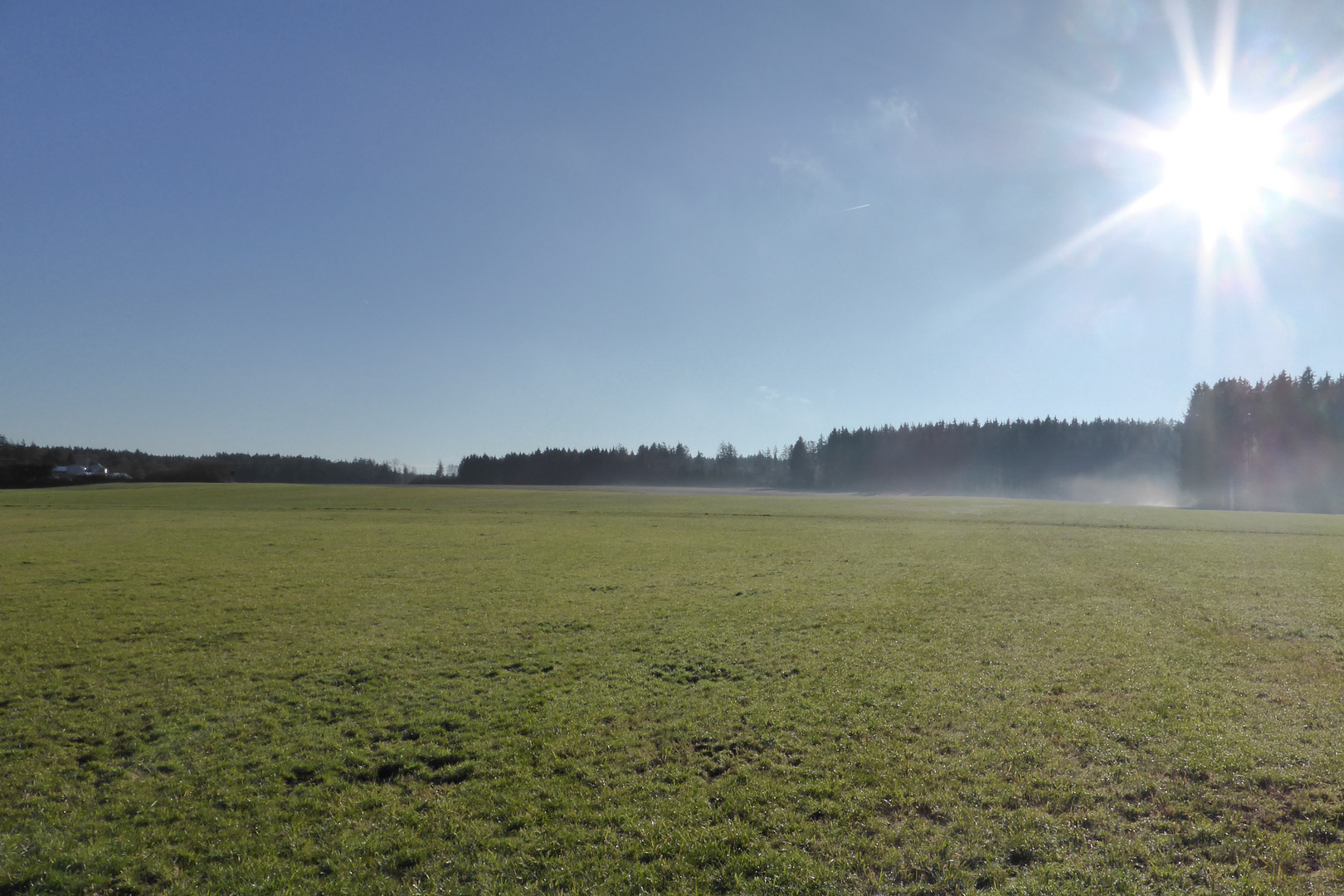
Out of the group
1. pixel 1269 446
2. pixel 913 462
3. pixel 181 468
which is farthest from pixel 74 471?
pixel 1269 446

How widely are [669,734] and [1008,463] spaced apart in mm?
147160

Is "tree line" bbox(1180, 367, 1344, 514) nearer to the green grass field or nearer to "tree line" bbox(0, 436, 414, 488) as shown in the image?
the green grass field

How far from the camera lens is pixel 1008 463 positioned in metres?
137

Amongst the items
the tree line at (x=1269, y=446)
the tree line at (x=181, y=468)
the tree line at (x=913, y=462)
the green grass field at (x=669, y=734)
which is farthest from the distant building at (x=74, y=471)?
the tree line at (x=1269, y=446)

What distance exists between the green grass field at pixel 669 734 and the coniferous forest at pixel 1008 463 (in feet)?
305

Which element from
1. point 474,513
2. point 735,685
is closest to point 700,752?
point 735,685

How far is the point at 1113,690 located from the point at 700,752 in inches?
269

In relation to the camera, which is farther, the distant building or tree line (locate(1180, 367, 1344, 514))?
the distant building

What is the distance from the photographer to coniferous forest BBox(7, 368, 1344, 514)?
289 feet

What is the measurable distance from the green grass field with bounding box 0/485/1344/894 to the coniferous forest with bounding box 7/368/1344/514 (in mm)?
92914

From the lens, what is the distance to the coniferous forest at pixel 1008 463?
8806cm

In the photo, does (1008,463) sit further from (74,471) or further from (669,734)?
(74,471)

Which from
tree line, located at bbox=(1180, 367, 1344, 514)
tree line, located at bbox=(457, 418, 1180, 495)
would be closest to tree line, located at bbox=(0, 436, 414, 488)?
tree line, located at bbox=(457, 418, 1180, 495)

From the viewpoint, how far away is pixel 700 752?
806 cm
